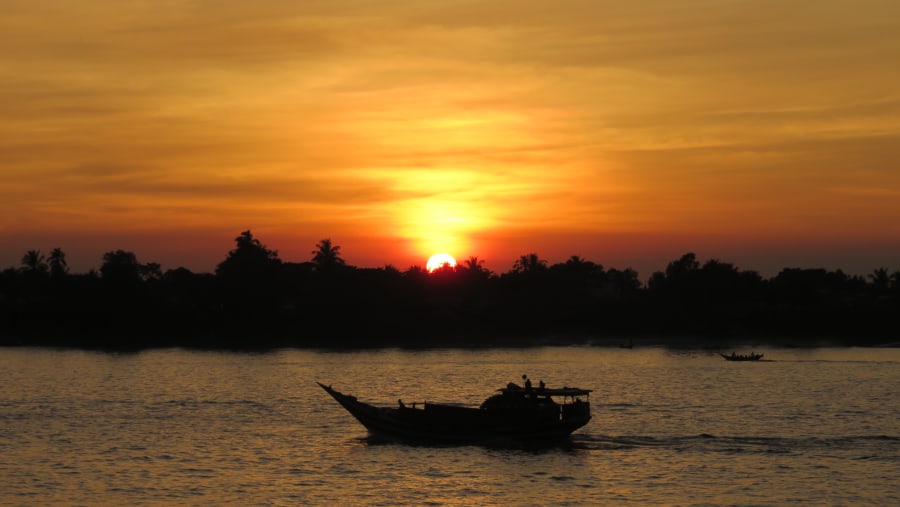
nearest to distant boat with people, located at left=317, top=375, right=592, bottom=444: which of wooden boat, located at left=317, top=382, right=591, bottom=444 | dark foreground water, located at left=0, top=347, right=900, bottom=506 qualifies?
wooden boat, located at left=317, top=382, right=591, bottom=444

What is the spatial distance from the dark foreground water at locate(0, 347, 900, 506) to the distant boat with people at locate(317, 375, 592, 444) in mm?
1020

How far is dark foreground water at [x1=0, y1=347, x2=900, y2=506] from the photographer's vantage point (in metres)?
50.7

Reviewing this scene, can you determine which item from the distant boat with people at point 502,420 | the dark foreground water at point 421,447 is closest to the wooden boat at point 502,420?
the distant boat with people at point 502,420

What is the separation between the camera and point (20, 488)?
51.2m

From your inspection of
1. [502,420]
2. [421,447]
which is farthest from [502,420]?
[421,447]

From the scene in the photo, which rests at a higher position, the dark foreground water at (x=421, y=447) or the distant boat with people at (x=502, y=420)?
the distant boat with people at (x=502, y=420)

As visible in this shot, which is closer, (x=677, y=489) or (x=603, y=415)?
(x=677, y=489)

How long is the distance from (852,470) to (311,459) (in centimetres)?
2817

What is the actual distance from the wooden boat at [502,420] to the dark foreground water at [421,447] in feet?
3.32

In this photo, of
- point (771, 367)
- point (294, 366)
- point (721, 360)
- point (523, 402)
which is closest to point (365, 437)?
point (523, 402)

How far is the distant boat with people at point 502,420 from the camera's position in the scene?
62438mm

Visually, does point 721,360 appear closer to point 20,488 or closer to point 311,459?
point 311,459

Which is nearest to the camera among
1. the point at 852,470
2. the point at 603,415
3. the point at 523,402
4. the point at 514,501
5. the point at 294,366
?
the point at 514,501

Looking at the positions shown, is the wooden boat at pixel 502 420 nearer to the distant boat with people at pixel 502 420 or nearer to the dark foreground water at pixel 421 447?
the distant boat with people at pixel 502 420
